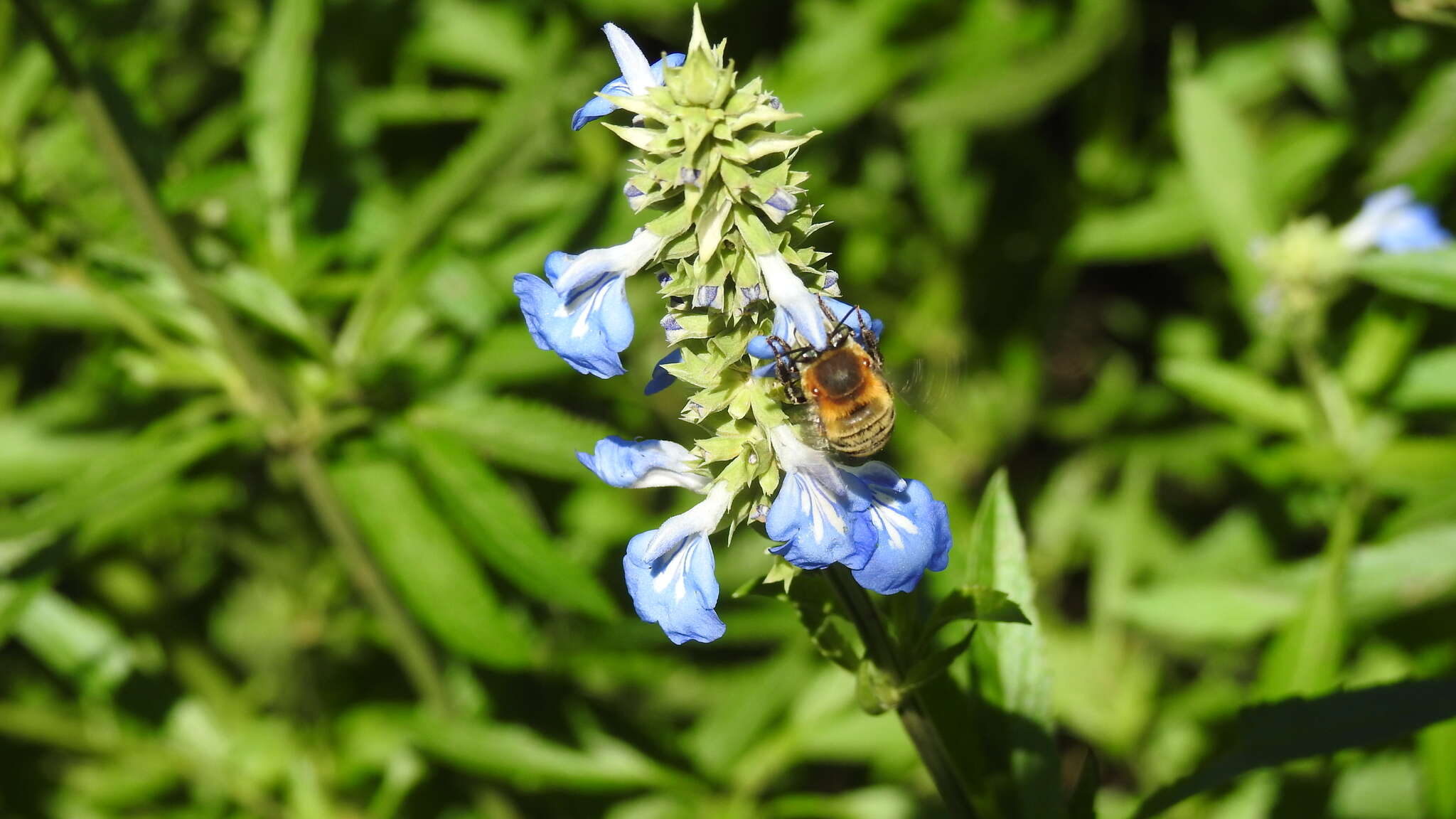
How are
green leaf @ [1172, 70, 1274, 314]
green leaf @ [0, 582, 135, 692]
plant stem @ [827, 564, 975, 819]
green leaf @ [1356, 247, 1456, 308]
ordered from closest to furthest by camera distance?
plant stem @ [827, 564, 975, 819] < green leaf @ [1356, 247, 1456, 308] < green leaf @ [0, 582, 135, 692] < green leaf @ [1172, 70, 1274, 314]

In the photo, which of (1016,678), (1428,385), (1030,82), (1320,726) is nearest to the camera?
(1320,726)

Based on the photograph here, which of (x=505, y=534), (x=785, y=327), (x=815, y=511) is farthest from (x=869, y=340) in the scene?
(x=505, y=534)

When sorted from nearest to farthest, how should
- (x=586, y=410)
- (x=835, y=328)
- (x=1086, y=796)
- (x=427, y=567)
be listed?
(x=835, y=328), (x=1086, y=796), (x=427, y=567), (x=586, y=410)

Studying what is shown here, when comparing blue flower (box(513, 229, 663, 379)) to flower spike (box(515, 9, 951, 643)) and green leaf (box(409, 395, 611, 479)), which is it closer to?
flower spike (box(515, 9, 951, 643))

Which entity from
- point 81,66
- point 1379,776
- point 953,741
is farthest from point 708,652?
point 81,66

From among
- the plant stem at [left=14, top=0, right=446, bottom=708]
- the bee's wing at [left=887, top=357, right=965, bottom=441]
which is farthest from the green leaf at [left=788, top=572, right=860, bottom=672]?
the plant stem at [left=14, top=0, right=446, bottom=708]

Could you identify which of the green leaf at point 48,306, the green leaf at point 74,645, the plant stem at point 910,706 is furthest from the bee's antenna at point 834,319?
the green leaf at point 74,645

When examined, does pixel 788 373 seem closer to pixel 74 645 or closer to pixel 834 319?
pixel 834 319
